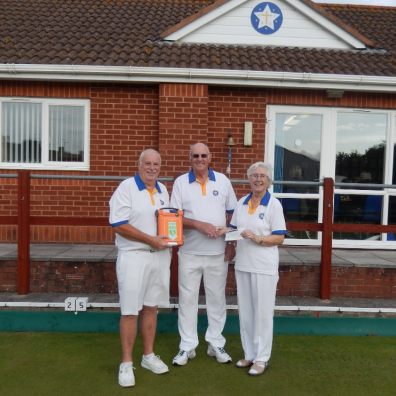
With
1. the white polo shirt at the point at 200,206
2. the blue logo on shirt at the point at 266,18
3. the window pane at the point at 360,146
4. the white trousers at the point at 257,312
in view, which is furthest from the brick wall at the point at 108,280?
the blue logo on shirt at the point at 266,18

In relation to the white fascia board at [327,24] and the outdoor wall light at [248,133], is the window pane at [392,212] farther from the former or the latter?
the white fascia board at [327,24]

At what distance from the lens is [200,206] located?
370 cm

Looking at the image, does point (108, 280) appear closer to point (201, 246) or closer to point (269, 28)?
point (201, 246)

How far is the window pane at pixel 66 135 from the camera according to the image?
701cm

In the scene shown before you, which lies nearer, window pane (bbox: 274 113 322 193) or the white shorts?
the white shorts

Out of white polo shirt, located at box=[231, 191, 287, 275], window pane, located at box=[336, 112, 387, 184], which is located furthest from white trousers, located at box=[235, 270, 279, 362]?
window pane, located at box=[336, 112, 387, 184]

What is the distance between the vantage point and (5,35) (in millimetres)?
7840

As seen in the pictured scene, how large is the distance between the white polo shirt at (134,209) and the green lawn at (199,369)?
3.59 feet

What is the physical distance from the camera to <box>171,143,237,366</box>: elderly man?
12.1 ft

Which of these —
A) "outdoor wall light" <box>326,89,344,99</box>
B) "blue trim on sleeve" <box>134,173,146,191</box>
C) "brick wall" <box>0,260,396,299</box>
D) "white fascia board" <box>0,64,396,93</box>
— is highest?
"white fascia board" <box>0,64,396,93</box>

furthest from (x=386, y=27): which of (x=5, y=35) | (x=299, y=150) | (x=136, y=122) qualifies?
(x=5, y=35)

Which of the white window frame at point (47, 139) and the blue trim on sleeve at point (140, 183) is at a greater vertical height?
the white window frame at point (47, 139)

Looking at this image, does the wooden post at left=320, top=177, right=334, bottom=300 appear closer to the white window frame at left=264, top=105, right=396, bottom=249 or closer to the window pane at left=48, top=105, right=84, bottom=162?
the white window frame at left=264, top=105, right=396, bottom=249

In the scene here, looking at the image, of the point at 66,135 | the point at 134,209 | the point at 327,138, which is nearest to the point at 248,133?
the point at 327,138
